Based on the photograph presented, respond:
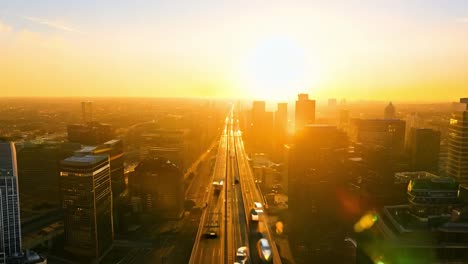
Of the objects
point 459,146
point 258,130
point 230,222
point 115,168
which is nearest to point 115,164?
point 115,168

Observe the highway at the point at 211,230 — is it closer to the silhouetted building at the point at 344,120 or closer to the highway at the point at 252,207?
the highway at the point at 252,207

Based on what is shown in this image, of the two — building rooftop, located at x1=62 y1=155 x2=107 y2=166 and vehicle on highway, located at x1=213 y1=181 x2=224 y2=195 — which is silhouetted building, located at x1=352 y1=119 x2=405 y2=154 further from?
building rooftop, located at x1=62 y1=155 x2=107 y2=166

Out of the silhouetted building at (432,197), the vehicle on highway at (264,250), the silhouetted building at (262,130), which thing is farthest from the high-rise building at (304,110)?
the silhouetted building at (432,197)

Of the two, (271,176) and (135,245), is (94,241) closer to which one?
(135,245)

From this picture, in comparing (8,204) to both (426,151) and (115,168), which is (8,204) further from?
(426,151)

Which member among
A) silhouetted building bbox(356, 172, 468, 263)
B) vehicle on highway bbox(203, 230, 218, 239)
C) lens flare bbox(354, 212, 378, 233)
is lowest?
vehicle on highway bbox(203, 230, 218, 239)

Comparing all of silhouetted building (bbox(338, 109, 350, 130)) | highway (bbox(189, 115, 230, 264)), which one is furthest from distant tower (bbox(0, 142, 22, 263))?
silhouetted building (bbox(338, 109, 350, 130))
